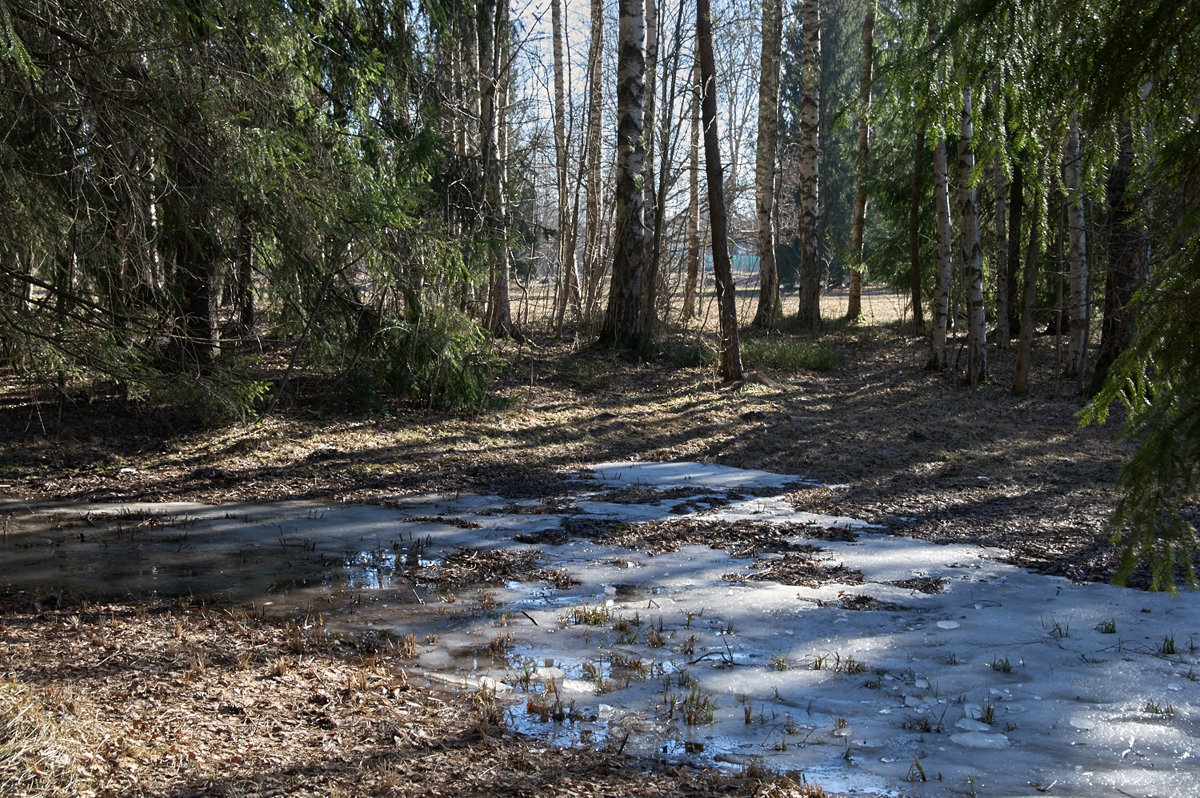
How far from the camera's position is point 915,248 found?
18906mm

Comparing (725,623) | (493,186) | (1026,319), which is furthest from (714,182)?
(725,623)

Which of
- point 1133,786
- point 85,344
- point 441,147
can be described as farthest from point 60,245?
point 1133,786

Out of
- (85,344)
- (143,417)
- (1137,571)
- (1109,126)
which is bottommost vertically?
(1137,571)

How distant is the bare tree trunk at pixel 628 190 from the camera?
48.9 feet

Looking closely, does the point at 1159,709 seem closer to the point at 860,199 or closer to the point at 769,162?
the point at 769,162

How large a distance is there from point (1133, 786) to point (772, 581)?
286cm

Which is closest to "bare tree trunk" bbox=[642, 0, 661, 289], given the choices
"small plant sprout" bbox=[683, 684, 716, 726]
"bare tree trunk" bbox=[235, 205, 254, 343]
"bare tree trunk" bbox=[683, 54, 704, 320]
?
"bare tree trunk" bbox=[683, 54, 704, 320]

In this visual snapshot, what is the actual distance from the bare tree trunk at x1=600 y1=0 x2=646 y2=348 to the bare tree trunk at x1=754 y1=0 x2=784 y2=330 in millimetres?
6861

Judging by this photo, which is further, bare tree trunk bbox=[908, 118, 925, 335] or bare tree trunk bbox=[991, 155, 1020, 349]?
bare tree trunk bbox=[908, 118, 925, 335]

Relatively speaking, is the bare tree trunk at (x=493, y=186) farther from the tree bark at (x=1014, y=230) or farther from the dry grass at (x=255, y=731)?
the tree bark at (x=1014, y=230)

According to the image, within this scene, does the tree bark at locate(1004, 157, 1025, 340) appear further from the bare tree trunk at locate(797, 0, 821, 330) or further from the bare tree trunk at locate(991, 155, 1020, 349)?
the bare tree trunk at locate(797, 0, 821, 330)

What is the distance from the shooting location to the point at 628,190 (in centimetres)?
1540

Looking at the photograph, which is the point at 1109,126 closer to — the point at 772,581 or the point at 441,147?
the point at 772,581

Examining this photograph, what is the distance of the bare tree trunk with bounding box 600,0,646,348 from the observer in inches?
587
